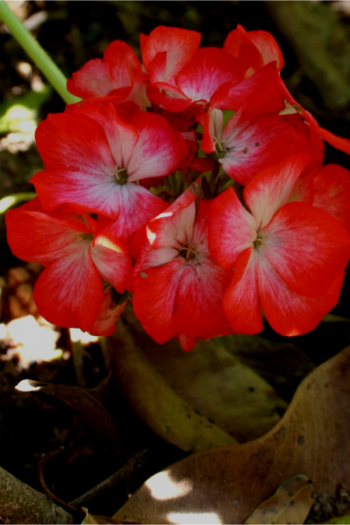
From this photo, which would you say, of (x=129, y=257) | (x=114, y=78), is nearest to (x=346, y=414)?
(x=129, y=257)

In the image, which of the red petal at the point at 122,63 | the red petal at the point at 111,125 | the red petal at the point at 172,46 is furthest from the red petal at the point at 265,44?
the red petal at the point at 111,125

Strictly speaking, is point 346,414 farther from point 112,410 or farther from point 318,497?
point 112,410

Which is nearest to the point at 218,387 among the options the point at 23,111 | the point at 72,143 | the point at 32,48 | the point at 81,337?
the point at 81,337

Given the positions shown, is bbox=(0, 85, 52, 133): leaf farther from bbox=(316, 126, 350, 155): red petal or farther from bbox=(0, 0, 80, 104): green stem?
bbox=(316, 126, 350, 155): red petal

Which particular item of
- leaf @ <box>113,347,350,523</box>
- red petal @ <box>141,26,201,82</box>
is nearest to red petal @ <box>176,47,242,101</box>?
red petal @ <box>141,26,201,82</box>

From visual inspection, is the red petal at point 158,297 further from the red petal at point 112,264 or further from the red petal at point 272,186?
the red petal at point 272,186

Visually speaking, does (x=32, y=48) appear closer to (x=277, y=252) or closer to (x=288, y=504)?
(x=277, y=252)
